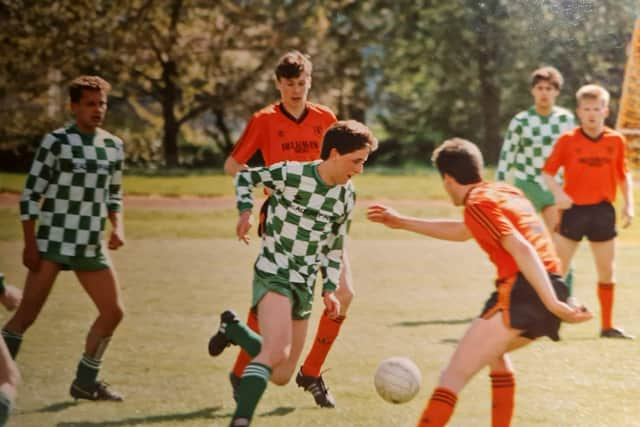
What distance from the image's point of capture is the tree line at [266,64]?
2384 cm

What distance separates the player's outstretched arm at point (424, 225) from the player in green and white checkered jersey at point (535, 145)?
3.74 m

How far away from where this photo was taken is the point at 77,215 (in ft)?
16.8

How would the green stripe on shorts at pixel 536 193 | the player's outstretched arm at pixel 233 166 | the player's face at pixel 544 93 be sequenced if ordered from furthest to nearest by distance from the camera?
the green stripe on shorts at pixel 536 193
the player's face at pixel 544 93
the player's outstretched arm at pixel 233 166

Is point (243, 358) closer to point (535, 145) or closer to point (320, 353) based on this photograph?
point (320, 353)

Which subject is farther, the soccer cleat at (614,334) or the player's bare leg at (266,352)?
the soccer cleat at (614,334)

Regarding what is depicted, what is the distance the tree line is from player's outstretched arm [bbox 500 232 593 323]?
1830 centimetres

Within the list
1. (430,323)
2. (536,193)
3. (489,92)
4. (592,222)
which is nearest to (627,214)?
(592,222)

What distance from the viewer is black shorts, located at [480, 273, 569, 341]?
389 cm

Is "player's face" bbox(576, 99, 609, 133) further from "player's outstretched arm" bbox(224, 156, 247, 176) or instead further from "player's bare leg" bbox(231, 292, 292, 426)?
"player's bare leg" bbox(231, 292, 292, 426)

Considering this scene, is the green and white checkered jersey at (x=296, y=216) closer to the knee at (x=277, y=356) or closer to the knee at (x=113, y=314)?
the knee at (x=277, y=356)

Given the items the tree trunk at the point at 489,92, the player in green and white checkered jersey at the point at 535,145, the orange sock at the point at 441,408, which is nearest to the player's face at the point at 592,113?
the player in green and white checkered jersey at the point at 535,145

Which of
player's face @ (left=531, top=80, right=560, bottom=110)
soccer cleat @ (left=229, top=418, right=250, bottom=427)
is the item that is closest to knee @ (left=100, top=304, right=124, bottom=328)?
soccer cleat @ (left=229, top=418, right=250, bottom=427)

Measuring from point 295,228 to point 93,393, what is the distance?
154 centimetres

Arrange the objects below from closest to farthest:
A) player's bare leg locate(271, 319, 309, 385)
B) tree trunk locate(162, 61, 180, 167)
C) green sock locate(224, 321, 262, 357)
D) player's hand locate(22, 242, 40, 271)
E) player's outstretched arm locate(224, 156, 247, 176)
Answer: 1. player's bare leg locate(271, 319, 309, 385)
2. green sock locate(224, 321, 262, 357)
3. player's hand locate(22, 242, 40, 271)
4. player's outstretched arm locate(224, 156, 247, 176)
5. tree trunk locate(162, 61, 180, 167)
